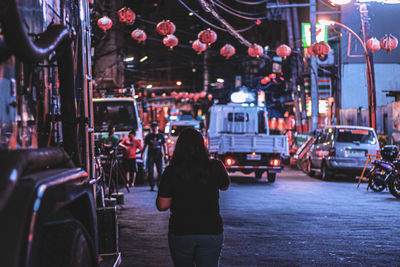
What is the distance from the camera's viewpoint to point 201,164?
4.02m

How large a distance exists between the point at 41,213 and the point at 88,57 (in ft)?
9.66

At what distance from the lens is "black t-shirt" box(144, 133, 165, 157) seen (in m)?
15.3

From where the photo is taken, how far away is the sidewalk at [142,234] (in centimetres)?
687

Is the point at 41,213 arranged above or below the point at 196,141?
below

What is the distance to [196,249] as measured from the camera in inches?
153

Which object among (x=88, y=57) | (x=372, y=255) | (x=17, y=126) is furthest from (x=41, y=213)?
(x=372, y=255)

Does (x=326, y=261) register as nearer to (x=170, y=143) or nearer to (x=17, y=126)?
(x=17, y=126)

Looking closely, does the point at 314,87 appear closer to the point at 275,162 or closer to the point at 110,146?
the point at 275,162

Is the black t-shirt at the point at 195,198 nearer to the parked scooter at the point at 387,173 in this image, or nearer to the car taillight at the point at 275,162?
the parked scooter at the point at 387,173

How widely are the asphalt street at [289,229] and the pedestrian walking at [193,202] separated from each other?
9.32ft

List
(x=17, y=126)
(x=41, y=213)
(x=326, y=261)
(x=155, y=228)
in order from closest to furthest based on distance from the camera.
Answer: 1. (x=41, y=213)
2. (x=17, y=126)
3. (x=326, y=261)
4. (x=155, y=228)

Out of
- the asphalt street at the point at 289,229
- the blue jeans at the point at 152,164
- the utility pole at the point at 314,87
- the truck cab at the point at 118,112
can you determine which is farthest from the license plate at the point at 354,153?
the utility pole at the point at 314,87

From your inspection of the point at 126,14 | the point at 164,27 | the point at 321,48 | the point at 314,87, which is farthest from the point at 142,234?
the point at 314,87

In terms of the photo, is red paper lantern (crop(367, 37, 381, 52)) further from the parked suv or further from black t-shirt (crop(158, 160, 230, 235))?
black t-shirt (crop(158, 160, 230, 235))
